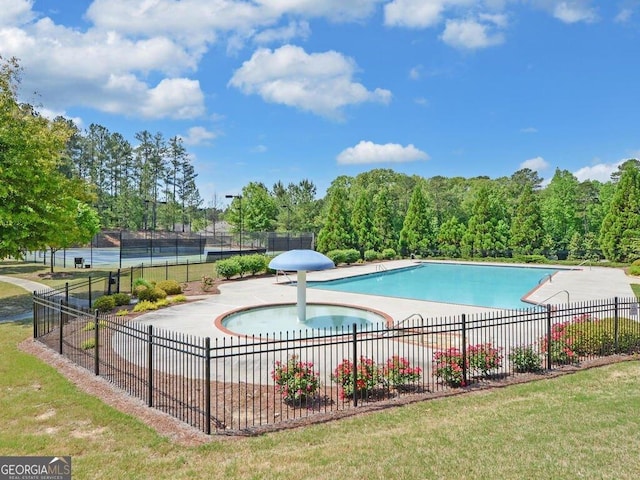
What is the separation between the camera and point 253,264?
26.4 metres

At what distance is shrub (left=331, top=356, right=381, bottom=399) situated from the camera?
7.37 metres

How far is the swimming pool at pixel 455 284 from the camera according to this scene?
22.3 metres

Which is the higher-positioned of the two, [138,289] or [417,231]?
[417,231]

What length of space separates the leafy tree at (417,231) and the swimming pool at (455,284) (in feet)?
20.8

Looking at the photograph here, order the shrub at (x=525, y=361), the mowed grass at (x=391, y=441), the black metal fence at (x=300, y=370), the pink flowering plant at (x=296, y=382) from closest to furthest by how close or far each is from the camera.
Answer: the mowed grass at (x=391, y=441)
the black metal fence at (x=300, y=370)
the pink flowering plant at (x=296, y=382)
the shrub at (x=525, y=361)

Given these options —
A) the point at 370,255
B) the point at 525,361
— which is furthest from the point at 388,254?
the point at 525,361

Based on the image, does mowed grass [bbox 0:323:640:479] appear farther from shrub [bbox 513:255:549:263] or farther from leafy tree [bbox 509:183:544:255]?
leafy tree [bbox 509:183:544:255]

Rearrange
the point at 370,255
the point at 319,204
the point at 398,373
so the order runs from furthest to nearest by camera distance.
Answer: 1. the point at 319,204
2. the point at 370,255
3. the point at 398,373

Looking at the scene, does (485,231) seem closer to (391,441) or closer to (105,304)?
(105,304)

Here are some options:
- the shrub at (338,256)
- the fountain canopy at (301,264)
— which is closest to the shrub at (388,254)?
the shrub at (338,256)

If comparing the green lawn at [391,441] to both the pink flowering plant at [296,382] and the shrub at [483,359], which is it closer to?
the shrub at [483,359]

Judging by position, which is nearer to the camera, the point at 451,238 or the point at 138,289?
the point at 138,289

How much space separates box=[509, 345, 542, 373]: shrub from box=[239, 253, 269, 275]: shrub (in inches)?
733

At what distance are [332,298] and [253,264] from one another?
8.44 m
